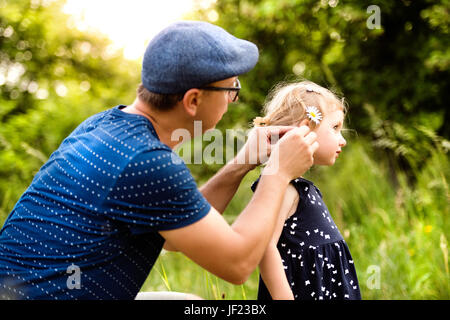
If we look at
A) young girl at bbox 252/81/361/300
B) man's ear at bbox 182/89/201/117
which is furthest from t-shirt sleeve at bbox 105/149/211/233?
young girl at bbox 252/81/361/300

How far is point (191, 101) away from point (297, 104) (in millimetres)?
574

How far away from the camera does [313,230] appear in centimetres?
205

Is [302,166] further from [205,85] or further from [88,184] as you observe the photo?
[88,184]

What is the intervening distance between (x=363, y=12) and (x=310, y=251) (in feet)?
10.6

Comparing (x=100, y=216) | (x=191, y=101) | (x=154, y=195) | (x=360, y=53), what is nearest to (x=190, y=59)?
(x=191, y=101)

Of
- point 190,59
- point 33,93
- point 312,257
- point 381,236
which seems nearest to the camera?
point 190,59

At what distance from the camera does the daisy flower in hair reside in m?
2.02

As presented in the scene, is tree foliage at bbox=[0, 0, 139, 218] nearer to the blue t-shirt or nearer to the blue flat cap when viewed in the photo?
the blue t-shirt

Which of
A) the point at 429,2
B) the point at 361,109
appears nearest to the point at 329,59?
the point at 361,109

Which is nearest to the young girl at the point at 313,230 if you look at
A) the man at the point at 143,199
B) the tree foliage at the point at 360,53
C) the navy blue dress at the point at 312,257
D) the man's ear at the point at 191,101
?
the navy blue dress at the point at 312,257

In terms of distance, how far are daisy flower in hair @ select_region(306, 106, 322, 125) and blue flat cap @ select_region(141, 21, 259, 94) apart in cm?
41

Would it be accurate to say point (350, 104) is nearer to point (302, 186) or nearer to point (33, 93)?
point (302, 186)

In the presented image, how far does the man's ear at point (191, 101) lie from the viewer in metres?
1.71

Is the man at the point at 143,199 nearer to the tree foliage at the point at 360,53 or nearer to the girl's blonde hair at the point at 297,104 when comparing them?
the girl's blonde hair at the point at 297,104
